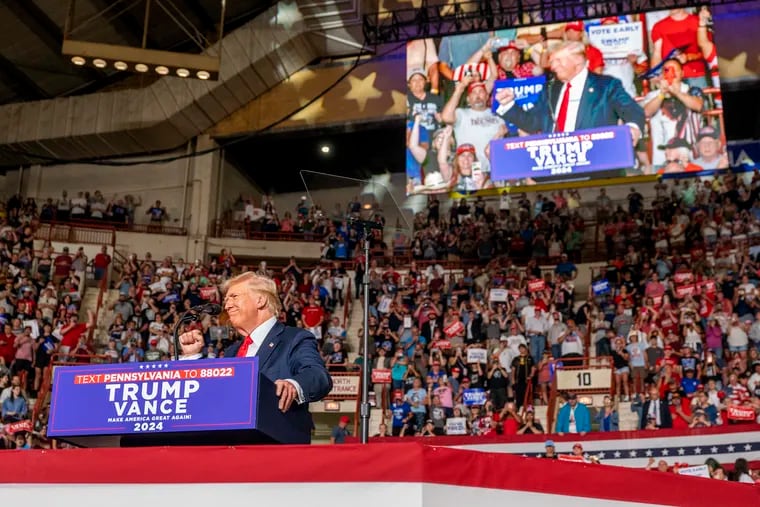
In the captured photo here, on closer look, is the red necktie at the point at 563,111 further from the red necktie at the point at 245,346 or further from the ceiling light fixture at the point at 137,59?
the red necktie at the point at 245,346

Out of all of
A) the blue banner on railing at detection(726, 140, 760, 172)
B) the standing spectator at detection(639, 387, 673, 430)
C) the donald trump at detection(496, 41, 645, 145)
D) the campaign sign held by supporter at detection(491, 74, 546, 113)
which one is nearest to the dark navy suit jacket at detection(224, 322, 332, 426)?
the standing spectator at detection(639, 387, 673, 430)

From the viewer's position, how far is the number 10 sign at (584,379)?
14117mm

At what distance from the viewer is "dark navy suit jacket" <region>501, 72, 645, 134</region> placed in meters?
17.0

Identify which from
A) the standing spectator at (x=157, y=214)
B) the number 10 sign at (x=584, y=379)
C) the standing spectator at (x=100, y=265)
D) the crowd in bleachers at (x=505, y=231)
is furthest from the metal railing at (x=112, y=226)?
the number 10 sign at (x=584, y=379)

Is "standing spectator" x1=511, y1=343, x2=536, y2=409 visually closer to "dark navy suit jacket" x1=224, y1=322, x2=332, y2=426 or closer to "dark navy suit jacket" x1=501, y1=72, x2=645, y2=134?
"dark navy suit jacket" x1=501, y1=72, x2=645, y2=134

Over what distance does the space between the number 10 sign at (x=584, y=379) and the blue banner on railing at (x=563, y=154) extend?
166 inches

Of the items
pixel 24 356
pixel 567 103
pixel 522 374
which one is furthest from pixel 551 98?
pixel 24 356

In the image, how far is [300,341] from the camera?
12.3 ft

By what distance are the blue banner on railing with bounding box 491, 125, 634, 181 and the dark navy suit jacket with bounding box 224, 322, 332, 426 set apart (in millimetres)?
13634

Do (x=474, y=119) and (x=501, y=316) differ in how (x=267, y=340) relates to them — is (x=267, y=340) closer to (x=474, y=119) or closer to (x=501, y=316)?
(x=501, y=316)

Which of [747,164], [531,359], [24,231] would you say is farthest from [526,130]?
[24,231]

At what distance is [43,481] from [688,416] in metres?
11.0

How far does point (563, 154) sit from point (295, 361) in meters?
14.0

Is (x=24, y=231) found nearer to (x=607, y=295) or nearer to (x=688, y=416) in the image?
(x=607, y=295)
